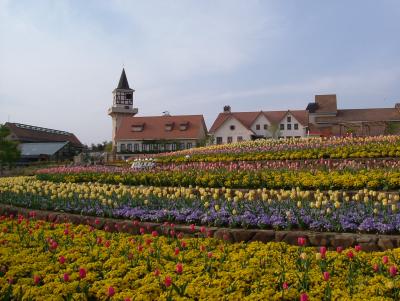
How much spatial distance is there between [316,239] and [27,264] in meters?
4.25

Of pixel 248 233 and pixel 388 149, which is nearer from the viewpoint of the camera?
pixel 248 233

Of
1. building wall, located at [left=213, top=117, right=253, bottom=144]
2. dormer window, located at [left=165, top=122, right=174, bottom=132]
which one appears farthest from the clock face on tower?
building wall, located at [left=213, top=117, right=253, bottom=144]

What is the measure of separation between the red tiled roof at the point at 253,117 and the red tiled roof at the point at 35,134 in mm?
28394

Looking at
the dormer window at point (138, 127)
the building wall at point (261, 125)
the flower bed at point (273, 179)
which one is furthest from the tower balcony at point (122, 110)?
the flower bed at point (273, 179)

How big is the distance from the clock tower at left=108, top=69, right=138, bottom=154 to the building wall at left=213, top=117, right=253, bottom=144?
691 inches

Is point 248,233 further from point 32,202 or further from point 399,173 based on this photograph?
point 32,202

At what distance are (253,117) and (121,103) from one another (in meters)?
22.7

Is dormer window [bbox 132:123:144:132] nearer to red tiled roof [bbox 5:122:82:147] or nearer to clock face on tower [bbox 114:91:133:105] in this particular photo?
clock face on tower [bbox 114:91:133:105]

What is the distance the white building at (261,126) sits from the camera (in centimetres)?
5850

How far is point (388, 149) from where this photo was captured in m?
16.9

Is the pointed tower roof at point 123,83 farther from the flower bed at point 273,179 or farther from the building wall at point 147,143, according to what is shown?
the flower bed at point 273,179

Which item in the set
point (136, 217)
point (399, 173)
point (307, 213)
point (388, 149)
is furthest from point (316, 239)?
point (388, 149)

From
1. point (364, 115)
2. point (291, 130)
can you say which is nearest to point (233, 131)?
point (291, 130)

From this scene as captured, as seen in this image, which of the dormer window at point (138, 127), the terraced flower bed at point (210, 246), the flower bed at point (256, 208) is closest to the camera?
the terraced flower bed at point (210, 246)
